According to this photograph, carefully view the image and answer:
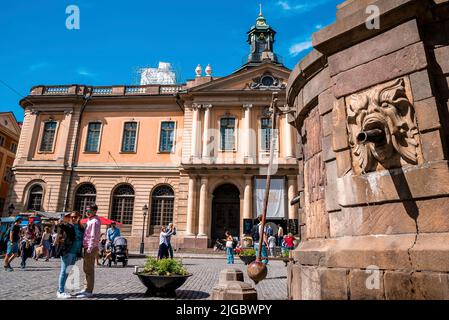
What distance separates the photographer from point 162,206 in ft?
86.9

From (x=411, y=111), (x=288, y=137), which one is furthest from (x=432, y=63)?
(x=288, y=137)

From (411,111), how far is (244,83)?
80.8 ft

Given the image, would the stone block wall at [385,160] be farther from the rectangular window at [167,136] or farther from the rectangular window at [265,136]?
the rectangular window at [167,136]

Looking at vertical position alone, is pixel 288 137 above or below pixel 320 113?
above

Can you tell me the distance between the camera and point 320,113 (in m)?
4.45

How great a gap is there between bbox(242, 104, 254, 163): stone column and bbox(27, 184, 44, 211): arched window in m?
17.5

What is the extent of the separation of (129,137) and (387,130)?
27.1 metres

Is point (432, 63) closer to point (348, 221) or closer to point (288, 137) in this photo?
point (348, 221)

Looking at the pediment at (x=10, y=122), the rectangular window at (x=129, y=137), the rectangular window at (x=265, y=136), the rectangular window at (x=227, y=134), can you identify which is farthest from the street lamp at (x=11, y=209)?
the rectangular window at (x=265, y=136)

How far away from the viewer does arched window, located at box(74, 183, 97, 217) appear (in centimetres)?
2716

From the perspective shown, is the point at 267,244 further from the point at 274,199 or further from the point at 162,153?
the point at 162,153

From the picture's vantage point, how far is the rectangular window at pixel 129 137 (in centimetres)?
2817

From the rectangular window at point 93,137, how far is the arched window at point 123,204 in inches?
173
